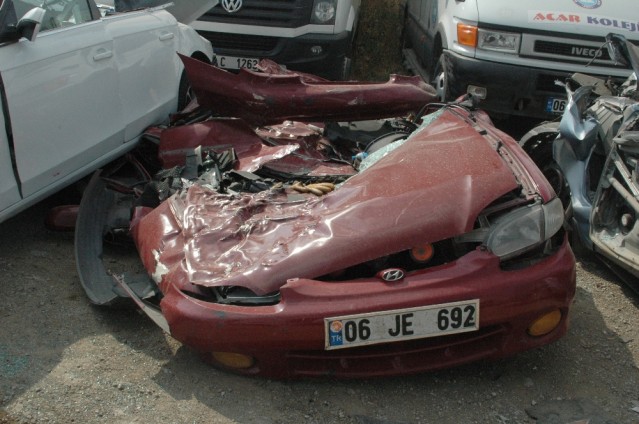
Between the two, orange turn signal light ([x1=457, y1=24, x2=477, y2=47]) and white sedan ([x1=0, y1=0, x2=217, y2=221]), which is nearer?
white sedan ([x1=0, y1=0, x2=217, y2=221])

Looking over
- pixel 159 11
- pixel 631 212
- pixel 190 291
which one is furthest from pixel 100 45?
pixel 631 212

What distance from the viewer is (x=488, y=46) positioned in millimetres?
6020

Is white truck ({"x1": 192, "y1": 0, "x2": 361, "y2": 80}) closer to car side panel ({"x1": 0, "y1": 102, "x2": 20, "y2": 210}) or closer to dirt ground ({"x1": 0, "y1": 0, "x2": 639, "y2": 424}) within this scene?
car side panel ({"x1": 0, "y1": 102, "x2": 20, "y2": 210})

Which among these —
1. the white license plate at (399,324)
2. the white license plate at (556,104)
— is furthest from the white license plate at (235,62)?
the white license plate at (399,324)

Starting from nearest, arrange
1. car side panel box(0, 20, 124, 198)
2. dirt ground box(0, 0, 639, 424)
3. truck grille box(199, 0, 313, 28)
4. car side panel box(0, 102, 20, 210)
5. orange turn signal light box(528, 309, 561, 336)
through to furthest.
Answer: dirt ground box(0, 0, 639, 424), orange turn signal light box(528, 309, 561, 336), car side panel box(0, 102, 20, 210), car side panel box(0, 20, 124, 198), truck grille box(199, 0, 313, 28)

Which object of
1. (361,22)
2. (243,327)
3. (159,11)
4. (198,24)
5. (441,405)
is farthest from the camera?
(361,22)

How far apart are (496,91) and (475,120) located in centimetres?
200

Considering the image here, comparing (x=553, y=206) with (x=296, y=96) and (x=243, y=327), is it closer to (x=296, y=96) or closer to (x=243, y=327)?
(x=243, y=327)

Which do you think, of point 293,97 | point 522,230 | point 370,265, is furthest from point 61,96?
point 522,230

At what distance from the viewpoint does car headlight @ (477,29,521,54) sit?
5934 mm

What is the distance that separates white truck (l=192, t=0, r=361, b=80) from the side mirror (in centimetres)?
315

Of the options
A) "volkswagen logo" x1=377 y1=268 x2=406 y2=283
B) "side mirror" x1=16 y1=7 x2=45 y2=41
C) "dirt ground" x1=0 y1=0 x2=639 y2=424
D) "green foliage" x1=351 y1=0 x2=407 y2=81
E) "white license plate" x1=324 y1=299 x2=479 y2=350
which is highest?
"side mirror" x1=16 y1=7 x2=45 y2=41

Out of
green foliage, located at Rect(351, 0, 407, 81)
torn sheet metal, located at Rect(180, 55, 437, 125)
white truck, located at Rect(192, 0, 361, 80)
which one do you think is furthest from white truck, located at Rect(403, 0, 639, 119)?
green foliage, located at Rect(351, 0, 407, 81)

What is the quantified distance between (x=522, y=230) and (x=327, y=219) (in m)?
0.87
